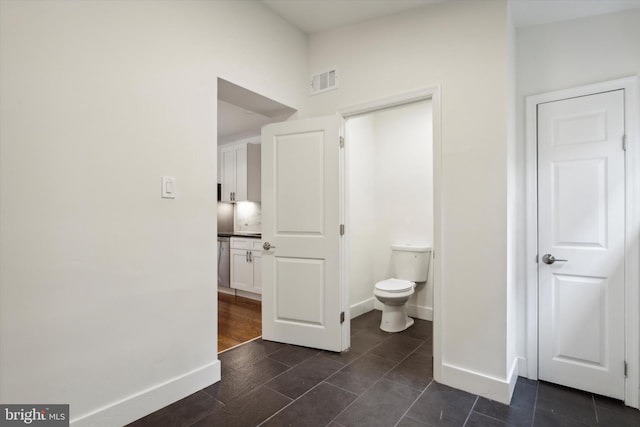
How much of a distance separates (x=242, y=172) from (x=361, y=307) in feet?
9.49

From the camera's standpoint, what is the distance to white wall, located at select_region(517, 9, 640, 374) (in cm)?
208

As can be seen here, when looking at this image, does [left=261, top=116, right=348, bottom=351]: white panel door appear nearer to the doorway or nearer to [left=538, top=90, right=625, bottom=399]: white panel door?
the doorway

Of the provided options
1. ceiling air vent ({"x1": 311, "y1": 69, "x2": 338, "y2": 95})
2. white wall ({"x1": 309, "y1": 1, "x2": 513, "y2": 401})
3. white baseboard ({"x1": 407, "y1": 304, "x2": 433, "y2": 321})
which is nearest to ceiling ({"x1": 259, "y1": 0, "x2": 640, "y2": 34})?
white wall ({"x1": 309, "y1": 1, "x2": 513, "y2": 401})

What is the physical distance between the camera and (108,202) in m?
1.74

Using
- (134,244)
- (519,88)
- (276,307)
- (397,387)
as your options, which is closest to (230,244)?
(276,307)

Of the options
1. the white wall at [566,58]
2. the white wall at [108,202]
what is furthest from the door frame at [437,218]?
the white wall at [108,202]

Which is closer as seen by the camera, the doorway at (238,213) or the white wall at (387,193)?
the doorway at (238,213)

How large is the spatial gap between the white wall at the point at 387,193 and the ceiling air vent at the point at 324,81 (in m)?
0.73

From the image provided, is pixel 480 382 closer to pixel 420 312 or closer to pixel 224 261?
pixel 420 312

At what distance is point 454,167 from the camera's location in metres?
2.22

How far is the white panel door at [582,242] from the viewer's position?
81.2 inches

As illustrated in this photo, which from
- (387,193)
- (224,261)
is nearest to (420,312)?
(387,193)

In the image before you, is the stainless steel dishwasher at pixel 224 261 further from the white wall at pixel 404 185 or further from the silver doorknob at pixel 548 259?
the silver doorknob at pixel 548 259

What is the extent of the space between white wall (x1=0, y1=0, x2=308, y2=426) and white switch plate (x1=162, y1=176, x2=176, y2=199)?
0.04 metres
